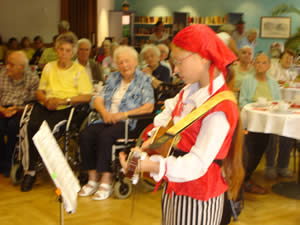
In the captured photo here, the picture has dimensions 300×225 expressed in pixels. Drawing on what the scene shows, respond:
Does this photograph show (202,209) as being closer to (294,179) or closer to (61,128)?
(61,128)

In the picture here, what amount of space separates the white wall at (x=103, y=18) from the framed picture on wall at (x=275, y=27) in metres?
4.54

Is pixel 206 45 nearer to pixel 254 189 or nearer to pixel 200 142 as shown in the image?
pixel 200 142

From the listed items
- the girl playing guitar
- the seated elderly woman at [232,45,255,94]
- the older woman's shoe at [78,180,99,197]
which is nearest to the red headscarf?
the girl playing guitar

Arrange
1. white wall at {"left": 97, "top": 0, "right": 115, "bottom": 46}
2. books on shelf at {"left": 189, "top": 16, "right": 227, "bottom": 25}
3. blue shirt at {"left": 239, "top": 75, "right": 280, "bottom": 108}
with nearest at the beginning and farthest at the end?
blue shirt at {"left": 239, "top": 75, "right": 280, "bottom": 108}
white wall at {"left": 97, "top": 0, "right": 115, "bottom": 46}
books on shelf at {"left": 189, "top": 16, "right": 227, "bottom": 25}

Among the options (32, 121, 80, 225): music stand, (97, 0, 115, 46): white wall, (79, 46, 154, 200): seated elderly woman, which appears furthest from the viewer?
(97, 0, 115, 46): white wall

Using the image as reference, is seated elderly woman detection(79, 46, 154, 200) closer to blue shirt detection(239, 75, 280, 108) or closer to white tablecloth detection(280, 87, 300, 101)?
blue shirt detection(239, 75, 280, 108)

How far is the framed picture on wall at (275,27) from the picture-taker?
458 inches

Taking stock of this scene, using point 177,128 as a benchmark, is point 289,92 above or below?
below

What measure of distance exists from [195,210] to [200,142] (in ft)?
1.01

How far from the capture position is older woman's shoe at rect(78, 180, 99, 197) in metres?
3.48

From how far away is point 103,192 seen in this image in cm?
342

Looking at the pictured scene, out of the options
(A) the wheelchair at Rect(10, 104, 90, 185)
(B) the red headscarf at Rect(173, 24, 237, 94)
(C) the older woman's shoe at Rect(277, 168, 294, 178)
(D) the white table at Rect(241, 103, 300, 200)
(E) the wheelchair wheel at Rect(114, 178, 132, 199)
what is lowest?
(C) the older woman's shoe at Rect(277, 168, 294, 178)

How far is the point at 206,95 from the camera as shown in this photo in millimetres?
1319

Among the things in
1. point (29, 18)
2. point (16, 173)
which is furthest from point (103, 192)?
point (29, 18)
